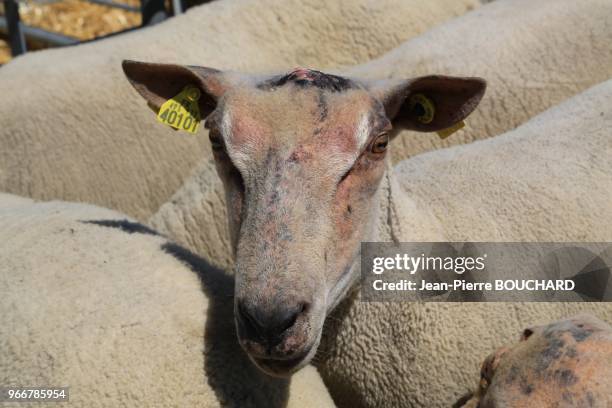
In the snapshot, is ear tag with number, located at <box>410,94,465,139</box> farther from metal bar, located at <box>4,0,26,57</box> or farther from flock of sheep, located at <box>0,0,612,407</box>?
metal bar, located at <box>4,0,26,57</box>

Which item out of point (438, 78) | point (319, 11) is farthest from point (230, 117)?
point (319, 11)

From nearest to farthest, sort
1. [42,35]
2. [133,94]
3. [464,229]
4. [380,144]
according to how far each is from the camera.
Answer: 1. [380,144]
2. [464,229]
3. [133,94]
4. [42,35]

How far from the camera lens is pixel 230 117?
2.97m

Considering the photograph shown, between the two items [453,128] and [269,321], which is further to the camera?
[453,128]

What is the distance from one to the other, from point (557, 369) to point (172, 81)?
178cm

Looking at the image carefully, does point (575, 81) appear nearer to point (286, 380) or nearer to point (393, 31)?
point (393, 31)

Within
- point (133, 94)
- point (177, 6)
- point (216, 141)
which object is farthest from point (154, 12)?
point (216, 141)

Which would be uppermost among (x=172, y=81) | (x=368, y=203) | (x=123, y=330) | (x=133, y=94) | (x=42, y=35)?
(x=172, y=81)

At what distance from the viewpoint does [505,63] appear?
549 centimetres

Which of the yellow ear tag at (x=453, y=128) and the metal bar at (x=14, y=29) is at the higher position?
the yellow ear tag at (x=453, y=128)

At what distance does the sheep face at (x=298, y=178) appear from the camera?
100 inches

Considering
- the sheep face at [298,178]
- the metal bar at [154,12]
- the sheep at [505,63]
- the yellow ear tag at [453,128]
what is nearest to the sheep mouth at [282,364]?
the sheep face at [298,178]

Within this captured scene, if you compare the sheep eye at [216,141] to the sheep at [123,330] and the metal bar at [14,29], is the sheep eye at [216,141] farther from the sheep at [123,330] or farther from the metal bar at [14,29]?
the metal bar at [14,29]

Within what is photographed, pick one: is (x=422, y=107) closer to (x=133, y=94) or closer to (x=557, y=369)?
(x=557, y=369)
